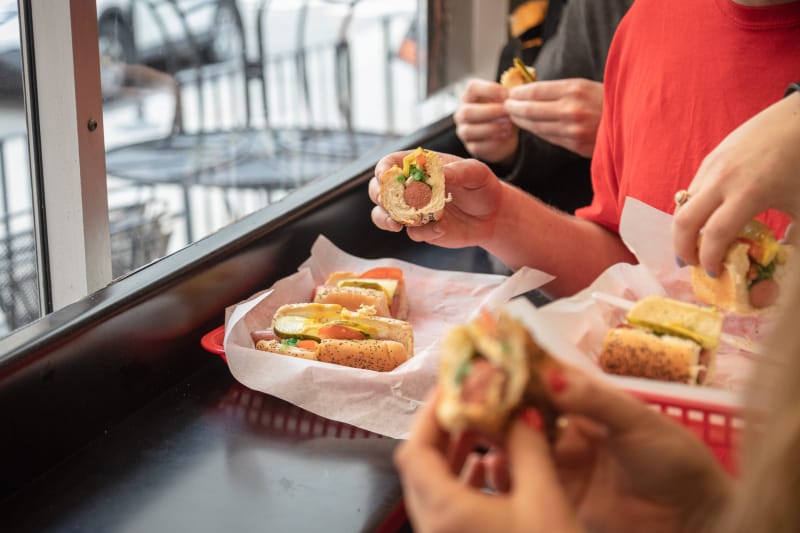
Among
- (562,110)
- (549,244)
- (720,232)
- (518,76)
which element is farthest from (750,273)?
(518,76)

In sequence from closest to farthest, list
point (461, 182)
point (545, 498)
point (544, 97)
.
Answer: point (545, 498) → point (461, 182) → point (544, 97)

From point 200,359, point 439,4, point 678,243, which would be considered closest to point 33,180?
point 200,359

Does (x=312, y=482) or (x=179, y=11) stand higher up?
(x=179, y=11)

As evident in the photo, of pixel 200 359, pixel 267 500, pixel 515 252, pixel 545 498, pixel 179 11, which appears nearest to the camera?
pixel 545 498

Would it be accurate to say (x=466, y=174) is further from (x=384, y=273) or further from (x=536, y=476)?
(x=536, y=476)

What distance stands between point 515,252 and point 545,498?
124 cm

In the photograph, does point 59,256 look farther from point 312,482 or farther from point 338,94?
point 338,94

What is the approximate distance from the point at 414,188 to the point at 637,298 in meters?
0.42

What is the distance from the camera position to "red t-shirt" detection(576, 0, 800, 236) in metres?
1.57

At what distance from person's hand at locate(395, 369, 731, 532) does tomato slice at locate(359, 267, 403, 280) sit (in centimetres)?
99

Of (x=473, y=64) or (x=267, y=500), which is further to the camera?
(x=473, y=64)

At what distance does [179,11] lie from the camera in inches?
184

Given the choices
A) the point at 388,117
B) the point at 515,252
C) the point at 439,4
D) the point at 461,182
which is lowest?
the point at 388,117

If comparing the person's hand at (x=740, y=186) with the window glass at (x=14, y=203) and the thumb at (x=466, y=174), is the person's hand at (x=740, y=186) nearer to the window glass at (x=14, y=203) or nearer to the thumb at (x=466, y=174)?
the thumb at (x=466, y=174)
